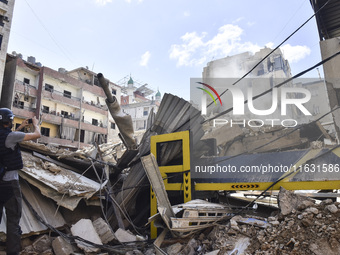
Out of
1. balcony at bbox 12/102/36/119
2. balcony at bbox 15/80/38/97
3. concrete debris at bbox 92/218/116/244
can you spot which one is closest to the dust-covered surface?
concrete debris at bbox 92/218/116/244

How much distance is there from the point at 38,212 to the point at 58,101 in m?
26.5

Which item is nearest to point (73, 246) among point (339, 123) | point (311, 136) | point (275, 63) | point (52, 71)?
point (339, 123)

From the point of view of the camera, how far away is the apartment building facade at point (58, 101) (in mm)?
25062

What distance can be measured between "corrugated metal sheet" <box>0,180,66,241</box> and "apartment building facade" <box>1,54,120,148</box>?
61.2 feet

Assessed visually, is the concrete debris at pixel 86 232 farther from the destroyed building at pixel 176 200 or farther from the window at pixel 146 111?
the window at pixel 146 111

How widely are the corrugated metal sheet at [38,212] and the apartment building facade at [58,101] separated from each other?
61.2 feet

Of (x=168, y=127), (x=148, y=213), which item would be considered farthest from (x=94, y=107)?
(x=148, y=213)

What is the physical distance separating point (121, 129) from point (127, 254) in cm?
223

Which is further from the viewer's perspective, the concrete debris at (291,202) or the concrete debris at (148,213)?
the concrete debris at (291,202)

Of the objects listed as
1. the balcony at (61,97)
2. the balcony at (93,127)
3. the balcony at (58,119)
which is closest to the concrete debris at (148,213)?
the balcony at (58,119)

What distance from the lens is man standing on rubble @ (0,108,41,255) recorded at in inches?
127

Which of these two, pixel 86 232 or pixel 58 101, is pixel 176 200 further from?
pixel 58 101

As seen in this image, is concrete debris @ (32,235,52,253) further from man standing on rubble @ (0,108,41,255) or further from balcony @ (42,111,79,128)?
balcony @ (42,111,79,128)

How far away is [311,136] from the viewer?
312 inches
